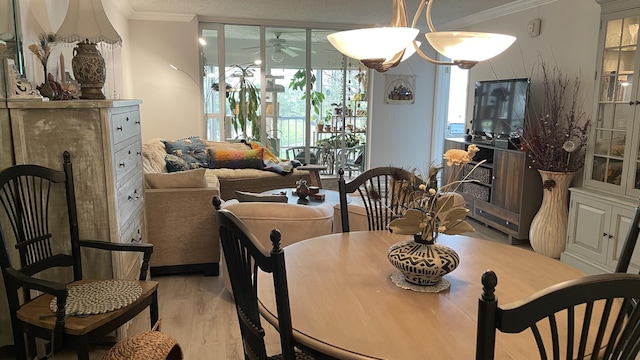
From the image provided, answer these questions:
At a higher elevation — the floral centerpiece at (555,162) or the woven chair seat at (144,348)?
the floral centerpiece at (555,162)

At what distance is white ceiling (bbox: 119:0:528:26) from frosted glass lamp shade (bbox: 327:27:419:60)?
11.9 feet

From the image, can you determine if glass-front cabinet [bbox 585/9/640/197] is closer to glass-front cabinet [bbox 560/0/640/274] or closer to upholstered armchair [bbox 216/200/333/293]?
glass-front cabinet [bbox 560/0/640/274]

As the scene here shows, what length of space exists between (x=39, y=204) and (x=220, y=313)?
4.13 ft

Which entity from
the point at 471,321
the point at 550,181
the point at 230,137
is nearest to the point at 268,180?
the point at 230,137

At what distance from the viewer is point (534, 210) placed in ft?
→ 14.8

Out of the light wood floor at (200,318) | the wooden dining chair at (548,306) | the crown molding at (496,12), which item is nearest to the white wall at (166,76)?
the light wood floor at (200,318)

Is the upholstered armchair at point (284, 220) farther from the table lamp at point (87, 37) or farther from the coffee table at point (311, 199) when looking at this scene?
the table lamp at point (87, 37)

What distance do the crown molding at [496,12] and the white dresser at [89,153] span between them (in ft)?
14.0

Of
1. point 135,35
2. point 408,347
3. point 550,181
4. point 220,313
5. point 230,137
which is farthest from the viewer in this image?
point 230,137

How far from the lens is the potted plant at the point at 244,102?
257 inches

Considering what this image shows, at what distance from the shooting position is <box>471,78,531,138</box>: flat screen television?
→ 4621 millimetres

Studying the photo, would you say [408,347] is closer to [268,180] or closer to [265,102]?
[268,180]

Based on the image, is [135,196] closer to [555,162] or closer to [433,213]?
[433,213]

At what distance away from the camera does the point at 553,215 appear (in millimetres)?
4047
